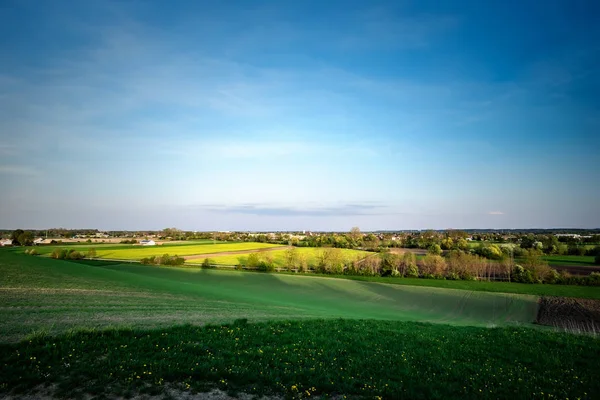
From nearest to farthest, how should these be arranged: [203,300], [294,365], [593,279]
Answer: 1. [294,365]
2. [203,300]
3. [593,279]

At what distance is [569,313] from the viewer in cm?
3931

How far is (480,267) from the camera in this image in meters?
67.8

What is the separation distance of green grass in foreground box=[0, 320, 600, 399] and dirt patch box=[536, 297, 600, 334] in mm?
25317

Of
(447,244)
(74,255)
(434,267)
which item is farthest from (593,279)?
(74,255)

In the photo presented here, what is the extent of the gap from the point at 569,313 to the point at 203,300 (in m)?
44.4

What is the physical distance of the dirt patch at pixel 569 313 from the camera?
1337 inches

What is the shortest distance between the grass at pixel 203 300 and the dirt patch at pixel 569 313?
1.58m

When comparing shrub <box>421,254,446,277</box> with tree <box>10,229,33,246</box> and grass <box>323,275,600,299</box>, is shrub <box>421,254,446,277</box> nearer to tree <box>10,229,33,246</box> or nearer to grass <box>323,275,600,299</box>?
grass <box>323,275,600,299</box>

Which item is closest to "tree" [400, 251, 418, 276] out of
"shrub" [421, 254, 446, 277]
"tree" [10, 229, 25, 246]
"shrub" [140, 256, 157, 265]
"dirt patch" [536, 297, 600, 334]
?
"shrub" [421, 254, 446, 277]

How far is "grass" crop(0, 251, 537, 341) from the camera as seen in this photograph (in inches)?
652

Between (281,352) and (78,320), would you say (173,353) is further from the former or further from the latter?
(78,320)

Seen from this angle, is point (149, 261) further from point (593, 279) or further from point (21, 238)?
point (593, 279)

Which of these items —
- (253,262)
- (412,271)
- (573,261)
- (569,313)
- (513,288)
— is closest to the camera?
(569,313)

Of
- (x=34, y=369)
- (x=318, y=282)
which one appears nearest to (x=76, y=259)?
(x=318, y=282)
